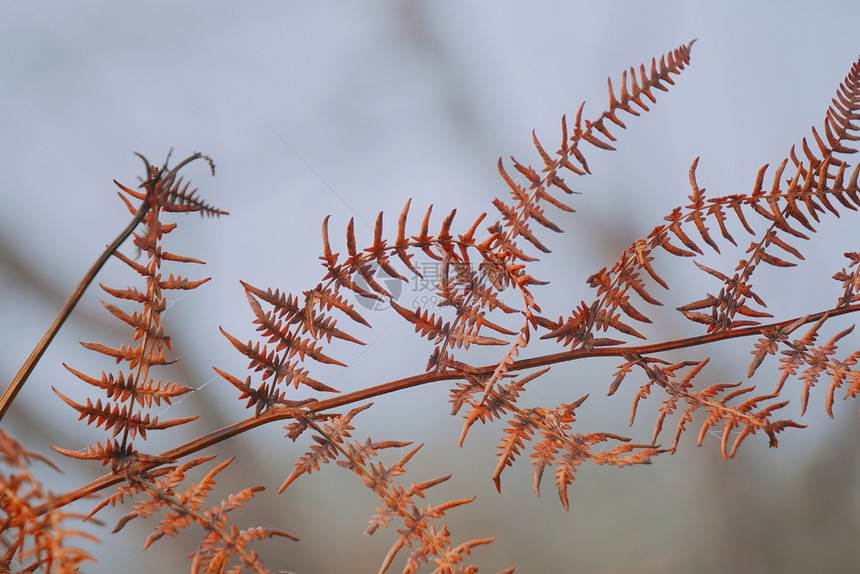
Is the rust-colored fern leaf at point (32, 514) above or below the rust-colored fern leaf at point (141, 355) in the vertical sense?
below

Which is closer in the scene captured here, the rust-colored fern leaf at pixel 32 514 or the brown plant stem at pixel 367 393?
the rust-colored fern leaf at pixel 32 514

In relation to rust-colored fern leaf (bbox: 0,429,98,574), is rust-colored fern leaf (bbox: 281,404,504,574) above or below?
below

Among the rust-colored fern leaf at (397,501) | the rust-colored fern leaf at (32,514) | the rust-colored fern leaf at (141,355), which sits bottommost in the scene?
the rust-colored fern leaf at (397,501)

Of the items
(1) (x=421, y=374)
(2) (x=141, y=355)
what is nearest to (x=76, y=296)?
(2) (x=141, y=355)

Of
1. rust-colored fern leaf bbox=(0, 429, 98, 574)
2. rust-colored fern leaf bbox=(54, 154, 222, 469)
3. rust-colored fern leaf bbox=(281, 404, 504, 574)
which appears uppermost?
rust-colored fern leaf bbox=(54, 154, 222, 469)

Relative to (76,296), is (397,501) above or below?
below

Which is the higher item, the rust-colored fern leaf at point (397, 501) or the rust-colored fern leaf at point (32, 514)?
the rust-colored fern leaf at point (32, 514)

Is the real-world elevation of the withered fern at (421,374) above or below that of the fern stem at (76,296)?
below

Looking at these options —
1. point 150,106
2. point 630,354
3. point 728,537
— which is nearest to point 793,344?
point 630,354

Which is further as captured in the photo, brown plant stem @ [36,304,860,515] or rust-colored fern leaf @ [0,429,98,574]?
brown plant stem @ [36,304,860,515]

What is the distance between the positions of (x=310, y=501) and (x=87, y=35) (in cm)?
61

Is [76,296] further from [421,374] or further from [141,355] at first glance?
[421,374]

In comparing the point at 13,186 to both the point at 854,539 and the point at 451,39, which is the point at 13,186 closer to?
the point at 451,39

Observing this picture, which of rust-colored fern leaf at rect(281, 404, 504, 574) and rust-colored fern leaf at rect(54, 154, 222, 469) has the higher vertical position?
rust-colored fern leaf at rect(54, 154, 222, 469)
